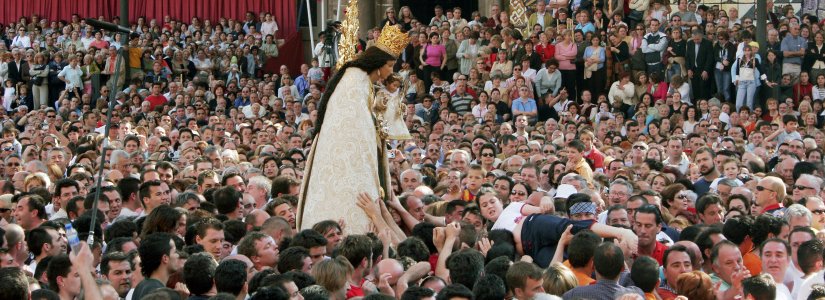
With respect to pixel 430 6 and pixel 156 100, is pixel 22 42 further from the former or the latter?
pixel 430 6

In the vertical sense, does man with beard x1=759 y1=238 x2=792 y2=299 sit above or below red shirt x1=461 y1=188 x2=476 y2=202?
below

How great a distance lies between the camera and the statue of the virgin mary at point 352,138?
955 centimetres

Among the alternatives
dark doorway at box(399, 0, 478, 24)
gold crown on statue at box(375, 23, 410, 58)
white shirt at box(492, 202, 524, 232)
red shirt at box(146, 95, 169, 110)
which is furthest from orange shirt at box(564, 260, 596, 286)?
dark doorway at box(399, 0, 478, 24)

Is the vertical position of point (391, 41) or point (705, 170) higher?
point (391, 41)

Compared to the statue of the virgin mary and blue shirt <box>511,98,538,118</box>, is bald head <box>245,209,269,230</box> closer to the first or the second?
the statue of the virgin mary

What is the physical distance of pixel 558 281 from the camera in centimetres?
764

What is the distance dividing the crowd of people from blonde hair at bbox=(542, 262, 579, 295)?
0.01m

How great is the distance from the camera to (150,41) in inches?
Answer: 1083

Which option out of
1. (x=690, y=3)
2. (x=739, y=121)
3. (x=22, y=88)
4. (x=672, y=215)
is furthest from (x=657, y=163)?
(x=22, y=88)

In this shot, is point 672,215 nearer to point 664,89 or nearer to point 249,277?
point 249,277

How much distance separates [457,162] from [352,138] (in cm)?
486

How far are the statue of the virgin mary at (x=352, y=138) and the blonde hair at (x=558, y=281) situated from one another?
7.03 ft

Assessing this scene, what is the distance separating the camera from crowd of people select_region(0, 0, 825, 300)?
7.93 meters

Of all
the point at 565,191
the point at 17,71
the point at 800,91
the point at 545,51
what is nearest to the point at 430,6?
the point at 545,51
